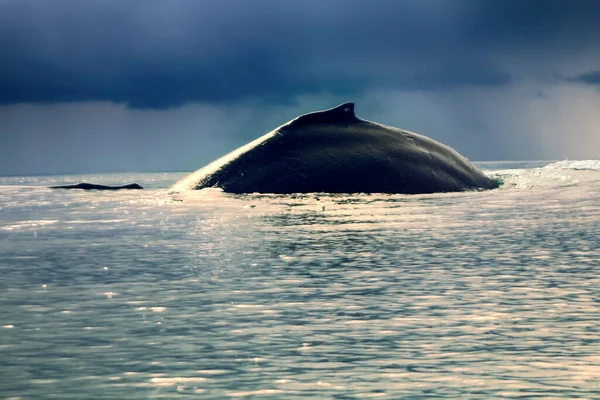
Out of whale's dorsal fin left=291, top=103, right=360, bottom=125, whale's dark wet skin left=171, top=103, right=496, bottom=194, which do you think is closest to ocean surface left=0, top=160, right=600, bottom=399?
whale's dark wet skin left=171, top=103, right=496, bottom=194

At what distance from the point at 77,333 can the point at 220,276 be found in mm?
5792

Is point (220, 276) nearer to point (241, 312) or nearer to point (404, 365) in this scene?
point (241, 312)

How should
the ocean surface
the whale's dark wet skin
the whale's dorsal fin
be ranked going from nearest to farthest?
the ocean surface < the whale's dark wet skin < the whale's dorsal fin

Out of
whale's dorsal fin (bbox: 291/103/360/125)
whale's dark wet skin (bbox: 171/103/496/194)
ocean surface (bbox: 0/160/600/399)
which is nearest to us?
ocean surface (bbox: 0/160/600/399)

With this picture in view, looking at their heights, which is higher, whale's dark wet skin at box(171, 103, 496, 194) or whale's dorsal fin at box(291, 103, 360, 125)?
whale's dorsal fin at box(291, 103, 360, 125)

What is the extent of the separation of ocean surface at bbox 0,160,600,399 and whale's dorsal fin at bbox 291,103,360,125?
2302 cm

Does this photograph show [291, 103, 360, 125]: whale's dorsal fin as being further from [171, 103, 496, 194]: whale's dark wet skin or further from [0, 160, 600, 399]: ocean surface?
[0, 160, 600, 399]: ocean surface

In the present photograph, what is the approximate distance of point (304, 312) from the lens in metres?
13.0

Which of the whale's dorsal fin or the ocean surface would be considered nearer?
the ocean surface

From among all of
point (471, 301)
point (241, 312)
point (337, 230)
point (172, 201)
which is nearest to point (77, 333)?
point (241, 312)

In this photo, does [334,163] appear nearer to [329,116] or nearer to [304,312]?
[329,116]

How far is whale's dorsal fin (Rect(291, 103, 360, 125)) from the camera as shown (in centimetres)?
5138

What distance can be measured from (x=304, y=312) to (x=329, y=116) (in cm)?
3896

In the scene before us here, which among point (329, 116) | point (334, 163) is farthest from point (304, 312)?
point (329, 116)
